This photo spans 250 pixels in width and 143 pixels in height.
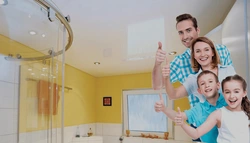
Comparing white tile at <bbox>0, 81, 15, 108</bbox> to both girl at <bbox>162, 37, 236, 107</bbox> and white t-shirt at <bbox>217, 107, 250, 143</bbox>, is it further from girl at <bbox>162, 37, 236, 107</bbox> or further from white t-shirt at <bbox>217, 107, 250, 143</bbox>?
white t-shirt at <bbox>217, 107, 250, 143</bbox>

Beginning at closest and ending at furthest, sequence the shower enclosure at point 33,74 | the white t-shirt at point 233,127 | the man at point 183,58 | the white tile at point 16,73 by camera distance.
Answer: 1. the white t-shirt at point 233,127
2. the man at point 183,58
3. the shower enclosure at point 33,74
4. the white tile at point 16,73

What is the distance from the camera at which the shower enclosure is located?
Result: 4.84ft

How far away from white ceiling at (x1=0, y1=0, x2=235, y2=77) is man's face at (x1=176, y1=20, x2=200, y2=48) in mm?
27

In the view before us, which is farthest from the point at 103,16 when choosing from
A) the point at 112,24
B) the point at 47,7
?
the point at 47,7

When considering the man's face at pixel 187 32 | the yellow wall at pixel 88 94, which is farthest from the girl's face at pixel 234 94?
the yellow wall at pixel 88 94

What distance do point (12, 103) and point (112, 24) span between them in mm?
919

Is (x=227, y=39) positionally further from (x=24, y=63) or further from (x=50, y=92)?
(x=24, y=63)

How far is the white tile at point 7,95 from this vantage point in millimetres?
1512

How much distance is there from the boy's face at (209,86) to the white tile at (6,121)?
1298 mm

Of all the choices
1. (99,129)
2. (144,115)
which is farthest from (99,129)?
(144,115)

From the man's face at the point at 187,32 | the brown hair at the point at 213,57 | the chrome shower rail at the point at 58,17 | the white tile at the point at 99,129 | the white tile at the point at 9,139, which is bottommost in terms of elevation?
the white tile at the point at 99,129

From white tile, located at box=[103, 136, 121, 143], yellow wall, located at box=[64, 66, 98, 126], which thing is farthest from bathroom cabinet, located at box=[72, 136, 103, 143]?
yellow wall, located at box=[64, 66, 98, 126]

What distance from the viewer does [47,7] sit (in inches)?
45.1

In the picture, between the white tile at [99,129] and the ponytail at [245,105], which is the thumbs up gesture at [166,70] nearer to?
the ponytail at [245,105]
